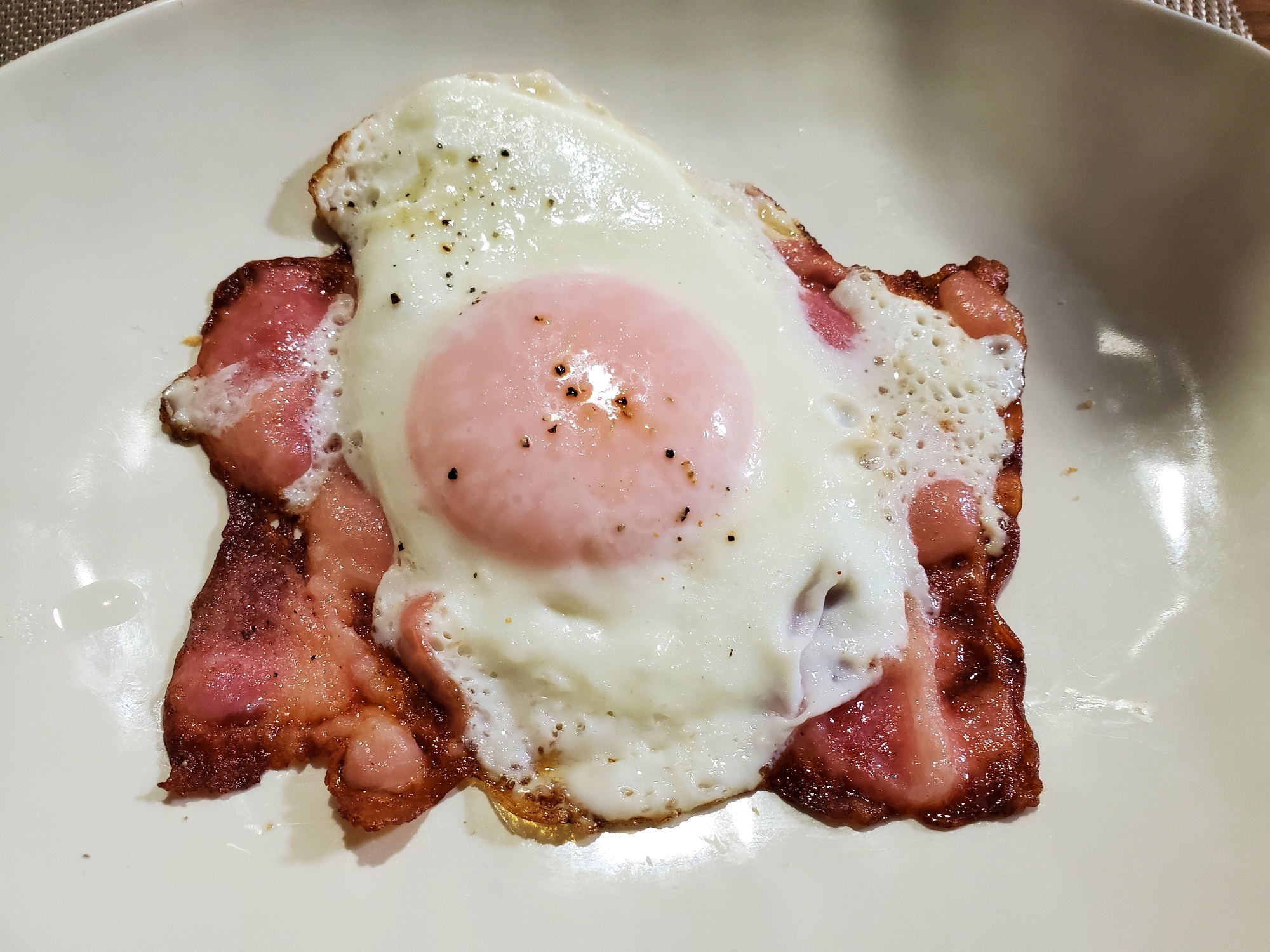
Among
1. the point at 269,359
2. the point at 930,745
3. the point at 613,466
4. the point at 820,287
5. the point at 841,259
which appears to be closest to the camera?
the point at 613,466

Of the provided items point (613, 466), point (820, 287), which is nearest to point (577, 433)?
point (613, 466)

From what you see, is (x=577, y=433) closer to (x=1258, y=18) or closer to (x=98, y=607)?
(x=98, y=607)

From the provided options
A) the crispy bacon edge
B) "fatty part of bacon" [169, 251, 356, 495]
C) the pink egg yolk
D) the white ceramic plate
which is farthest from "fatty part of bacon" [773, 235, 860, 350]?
"fatty part of bacon" [169, 251, 356, 495]

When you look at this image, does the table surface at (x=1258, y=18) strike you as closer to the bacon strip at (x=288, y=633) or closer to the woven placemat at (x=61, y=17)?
the woven placemat at (x=61, y=17)

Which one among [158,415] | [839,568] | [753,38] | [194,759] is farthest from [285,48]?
[839,568]

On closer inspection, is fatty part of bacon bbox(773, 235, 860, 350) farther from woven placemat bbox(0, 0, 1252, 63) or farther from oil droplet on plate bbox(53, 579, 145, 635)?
oil droplet on plate bbox(53, 579, 145, 635)

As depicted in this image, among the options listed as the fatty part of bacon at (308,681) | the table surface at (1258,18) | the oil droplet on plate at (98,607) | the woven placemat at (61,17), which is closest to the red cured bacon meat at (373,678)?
the fatty part of bacon at (308,681)
